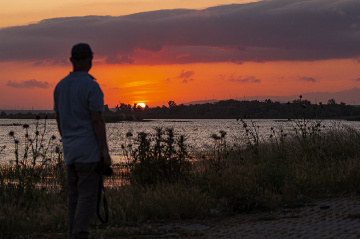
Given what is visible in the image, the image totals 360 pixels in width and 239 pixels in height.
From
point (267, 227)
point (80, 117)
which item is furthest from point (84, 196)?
point (267, 227)

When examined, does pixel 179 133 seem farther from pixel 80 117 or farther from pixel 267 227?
pixel 80 117

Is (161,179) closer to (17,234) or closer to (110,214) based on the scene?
(110,214)

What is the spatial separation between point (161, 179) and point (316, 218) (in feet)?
12.7

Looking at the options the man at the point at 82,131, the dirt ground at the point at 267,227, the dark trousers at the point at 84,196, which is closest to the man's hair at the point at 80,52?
the man at the point at 82,131

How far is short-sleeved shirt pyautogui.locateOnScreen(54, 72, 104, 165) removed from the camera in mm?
5266

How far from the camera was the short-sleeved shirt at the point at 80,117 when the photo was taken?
5.27 meters

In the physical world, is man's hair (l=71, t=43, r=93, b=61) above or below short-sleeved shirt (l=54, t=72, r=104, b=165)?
above

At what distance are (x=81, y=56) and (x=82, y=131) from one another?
0.94m

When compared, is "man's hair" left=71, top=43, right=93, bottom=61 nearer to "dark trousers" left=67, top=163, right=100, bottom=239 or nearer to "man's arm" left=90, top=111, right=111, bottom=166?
"man's arm" left=90, top=111, right=111, bottom=166

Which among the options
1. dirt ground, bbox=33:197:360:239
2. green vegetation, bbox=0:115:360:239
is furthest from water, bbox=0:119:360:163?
dirt ground, bbox=33:197:360:239

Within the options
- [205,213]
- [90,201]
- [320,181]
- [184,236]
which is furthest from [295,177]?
[90,201]

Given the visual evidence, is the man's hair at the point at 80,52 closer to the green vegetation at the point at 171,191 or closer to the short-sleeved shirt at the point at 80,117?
the short-sleeved shirt at the point at 80,117

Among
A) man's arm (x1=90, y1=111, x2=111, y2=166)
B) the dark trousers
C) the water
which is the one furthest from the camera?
the water

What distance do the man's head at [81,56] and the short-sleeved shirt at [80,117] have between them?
10cm
